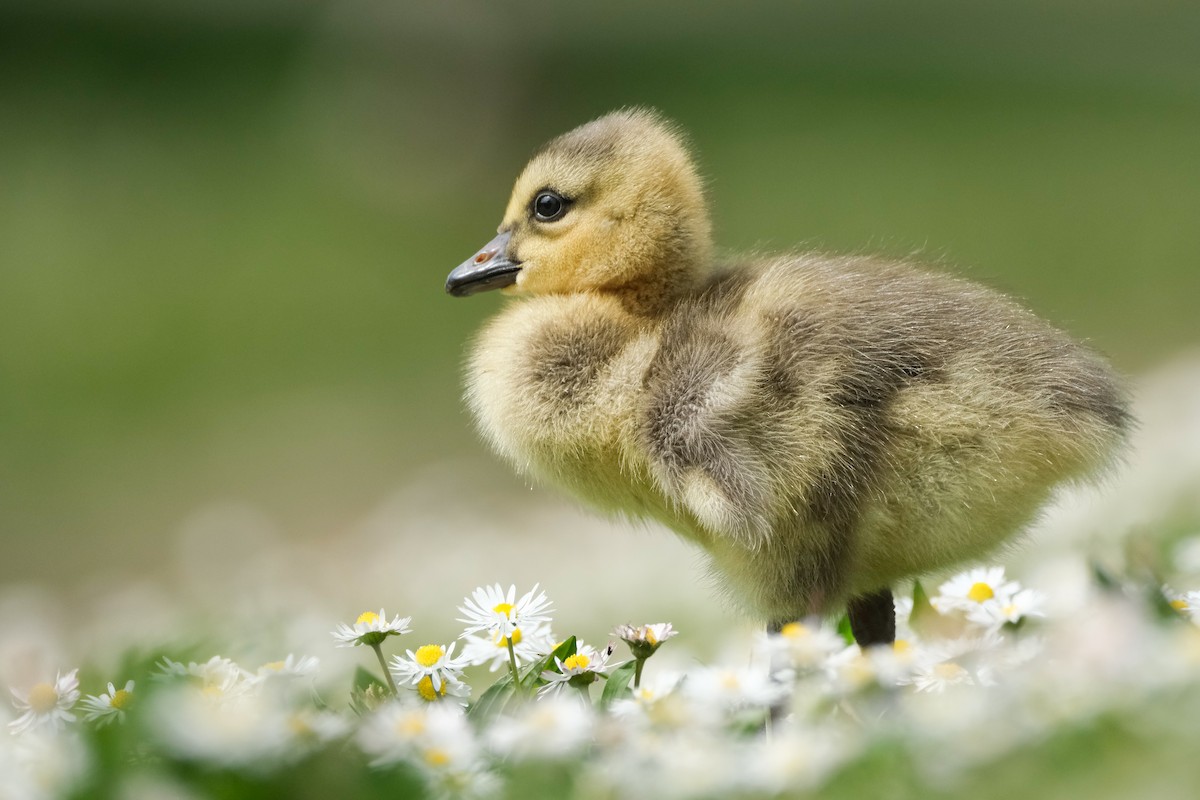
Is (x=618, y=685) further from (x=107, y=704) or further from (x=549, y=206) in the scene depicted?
(x=549, y=206)

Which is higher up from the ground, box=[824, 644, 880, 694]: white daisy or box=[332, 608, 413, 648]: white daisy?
box=[332, 608, 413, 648]: white daisy

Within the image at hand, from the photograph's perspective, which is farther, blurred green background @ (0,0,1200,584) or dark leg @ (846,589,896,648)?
blurred green background @ (0,0,1200,584)

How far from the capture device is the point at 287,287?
357 inches

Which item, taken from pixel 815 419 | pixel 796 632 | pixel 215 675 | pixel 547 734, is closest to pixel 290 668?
pixel 215 675

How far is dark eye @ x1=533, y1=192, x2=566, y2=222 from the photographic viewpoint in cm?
217

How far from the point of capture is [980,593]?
169cm

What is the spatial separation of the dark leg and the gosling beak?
30.7 inches

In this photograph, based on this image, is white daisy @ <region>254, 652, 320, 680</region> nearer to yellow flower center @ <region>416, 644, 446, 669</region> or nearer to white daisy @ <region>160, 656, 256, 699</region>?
white daisy @ <region>160, 656, 256, 699</region>

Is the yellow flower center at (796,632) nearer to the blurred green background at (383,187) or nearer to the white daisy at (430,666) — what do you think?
the white daisy at (430,666)

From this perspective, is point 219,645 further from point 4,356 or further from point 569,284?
point 4,356

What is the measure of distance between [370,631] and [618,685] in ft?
1.03

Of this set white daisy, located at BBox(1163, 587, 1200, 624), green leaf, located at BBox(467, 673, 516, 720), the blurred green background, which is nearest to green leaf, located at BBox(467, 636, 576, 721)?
green leaf, located at BBox(467, 673, 516, 720)

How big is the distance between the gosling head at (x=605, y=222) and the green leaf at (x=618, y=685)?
586mm

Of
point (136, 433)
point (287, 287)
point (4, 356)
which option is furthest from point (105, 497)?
point (287, 287)
